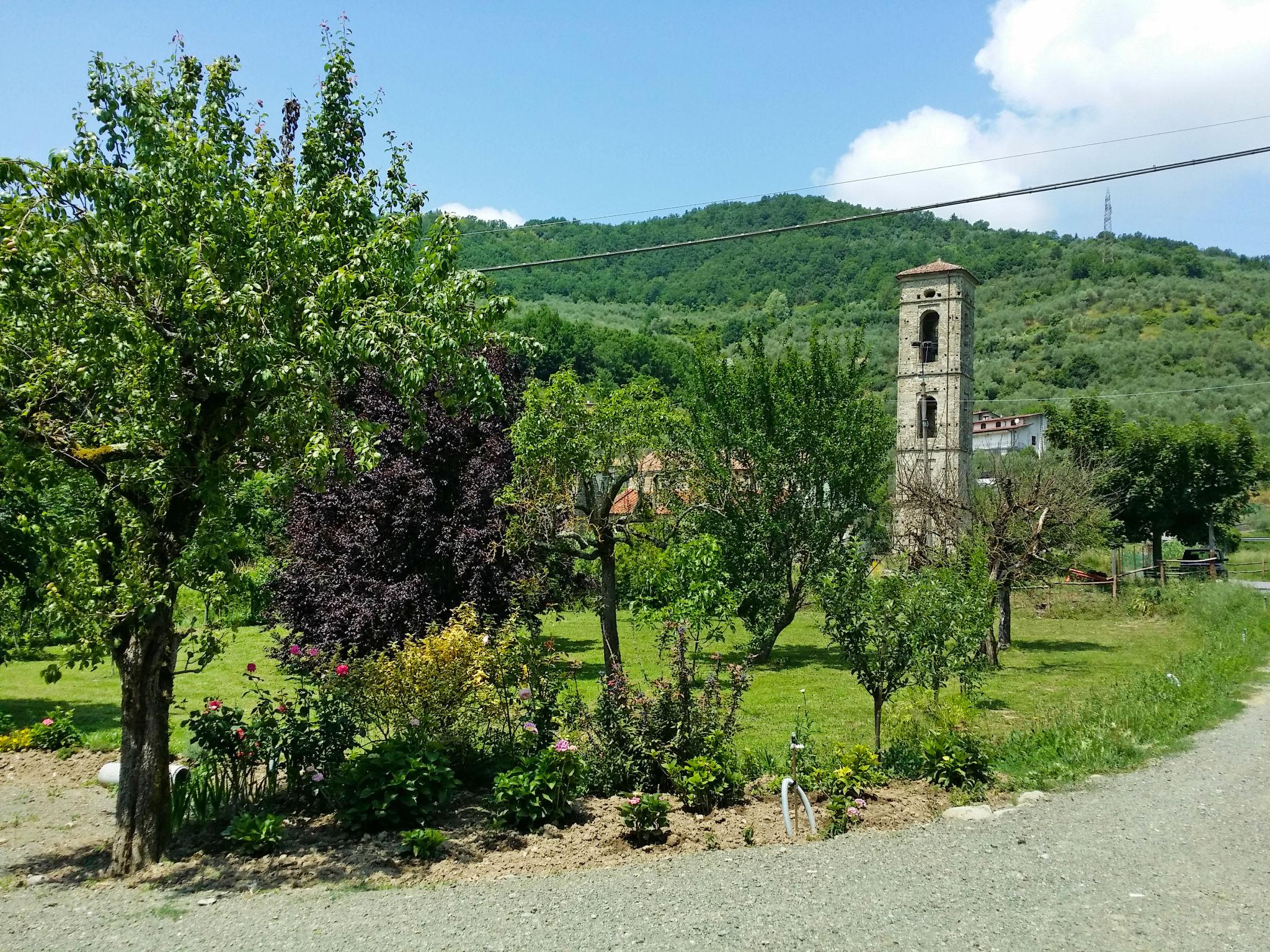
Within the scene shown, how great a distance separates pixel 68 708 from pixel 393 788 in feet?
34.8

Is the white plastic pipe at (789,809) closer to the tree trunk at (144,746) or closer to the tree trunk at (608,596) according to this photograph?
the tree trunk at (144,746)

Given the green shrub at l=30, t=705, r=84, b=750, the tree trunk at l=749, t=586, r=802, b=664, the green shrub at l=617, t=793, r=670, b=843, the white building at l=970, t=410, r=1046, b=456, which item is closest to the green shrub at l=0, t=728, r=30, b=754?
the green shrub at l=30, t=705, r=84, b=750

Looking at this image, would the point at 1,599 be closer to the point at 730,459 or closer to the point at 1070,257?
the point at 730,459

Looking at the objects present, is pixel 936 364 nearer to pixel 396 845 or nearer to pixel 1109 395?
pixel 1109 395

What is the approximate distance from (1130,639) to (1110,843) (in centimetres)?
1892

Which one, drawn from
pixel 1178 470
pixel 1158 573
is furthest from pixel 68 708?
pixel 1178 470

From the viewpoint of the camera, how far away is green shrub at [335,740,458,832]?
717cm

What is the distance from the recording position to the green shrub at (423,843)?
662 centimetres


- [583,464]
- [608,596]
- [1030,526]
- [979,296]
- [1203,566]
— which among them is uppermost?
[979,296]

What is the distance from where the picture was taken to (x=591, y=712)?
837cm

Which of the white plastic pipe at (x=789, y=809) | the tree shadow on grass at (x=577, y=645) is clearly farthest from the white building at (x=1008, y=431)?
the white plastic pipe at (x=789, y=809)

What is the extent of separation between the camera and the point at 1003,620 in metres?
21.7

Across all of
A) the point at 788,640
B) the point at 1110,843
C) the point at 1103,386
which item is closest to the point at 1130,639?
the point at 788,640

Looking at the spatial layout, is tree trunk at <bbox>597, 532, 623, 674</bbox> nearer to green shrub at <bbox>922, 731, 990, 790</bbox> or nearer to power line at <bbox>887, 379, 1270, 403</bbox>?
green shrub at <bbox>922, 731, 990, 790</bbox>
